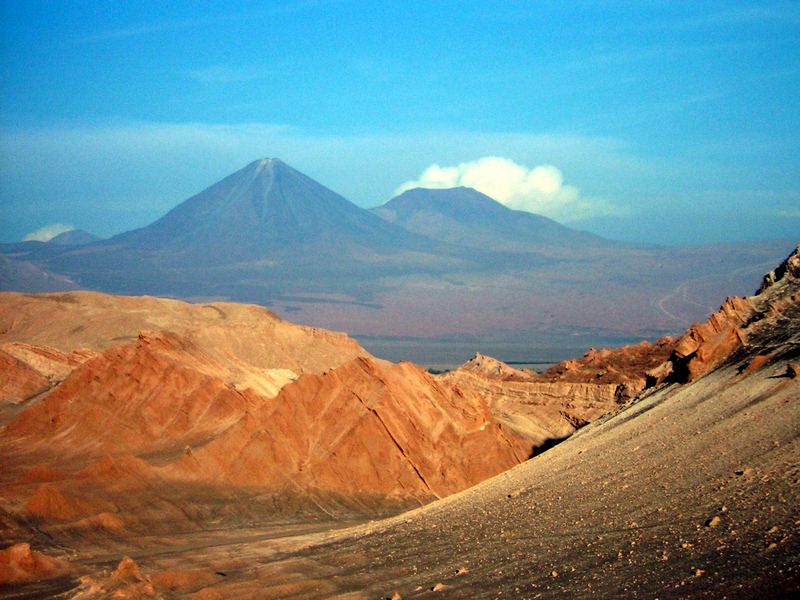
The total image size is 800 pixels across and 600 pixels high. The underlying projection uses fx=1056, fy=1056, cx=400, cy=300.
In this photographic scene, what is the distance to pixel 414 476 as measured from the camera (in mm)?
43094

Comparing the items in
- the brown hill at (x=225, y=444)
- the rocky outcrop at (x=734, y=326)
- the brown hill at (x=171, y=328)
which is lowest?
the brown hill at (x=225, y=444)

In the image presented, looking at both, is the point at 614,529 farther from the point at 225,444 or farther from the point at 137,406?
the point at 137,406

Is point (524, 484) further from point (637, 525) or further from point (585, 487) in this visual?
point (637, 525)

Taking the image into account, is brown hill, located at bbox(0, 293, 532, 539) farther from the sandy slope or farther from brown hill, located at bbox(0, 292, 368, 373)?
brown hill, located at bbox(0, 292, 368, 373)

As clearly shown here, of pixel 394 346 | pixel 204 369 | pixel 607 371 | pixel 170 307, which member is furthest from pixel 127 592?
pixel 394 346

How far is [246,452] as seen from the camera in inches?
1715

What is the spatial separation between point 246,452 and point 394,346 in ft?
440

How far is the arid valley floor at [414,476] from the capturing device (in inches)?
834

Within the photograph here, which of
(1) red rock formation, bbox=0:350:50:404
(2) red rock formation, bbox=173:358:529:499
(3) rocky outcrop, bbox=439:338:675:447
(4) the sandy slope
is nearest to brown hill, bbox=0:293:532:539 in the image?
(2) red rock formation, bbox=173:358:529:499

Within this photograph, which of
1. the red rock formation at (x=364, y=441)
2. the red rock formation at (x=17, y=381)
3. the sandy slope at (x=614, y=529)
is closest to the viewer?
the sandy slope at (x=614, y=529)

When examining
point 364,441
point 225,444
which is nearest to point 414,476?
point 364,441

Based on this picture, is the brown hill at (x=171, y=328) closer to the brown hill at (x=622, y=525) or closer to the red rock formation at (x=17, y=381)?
the red rock formation at (x=17, y=381)

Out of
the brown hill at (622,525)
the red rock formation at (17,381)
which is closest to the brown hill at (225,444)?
the red rock formation at (17,381)

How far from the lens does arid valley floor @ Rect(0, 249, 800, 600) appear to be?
2119 cm
